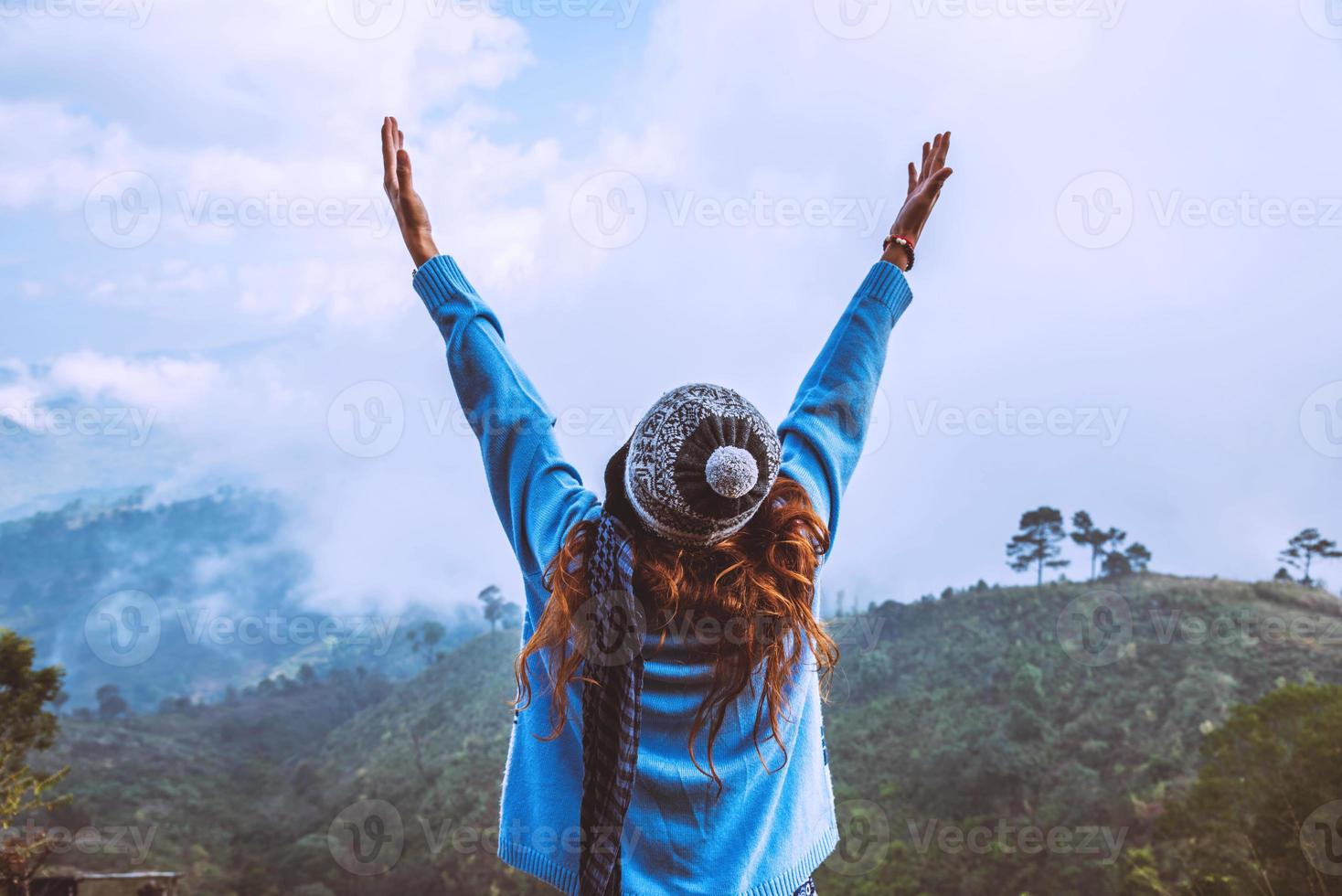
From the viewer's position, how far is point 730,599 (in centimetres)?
111

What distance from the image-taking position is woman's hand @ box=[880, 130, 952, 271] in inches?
59.6

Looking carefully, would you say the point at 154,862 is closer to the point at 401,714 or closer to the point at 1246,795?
the point at 401,714

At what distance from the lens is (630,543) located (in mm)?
1115

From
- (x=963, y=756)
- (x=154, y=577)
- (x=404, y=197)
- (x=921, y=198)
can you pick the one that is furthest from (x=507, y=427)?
(x=154, y=577)

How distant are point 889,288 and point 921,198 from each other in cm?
25

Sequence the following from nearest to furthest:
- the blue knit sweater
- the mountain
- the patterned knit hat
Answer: the patterned knit hat → the blue knit sweater → the mountain

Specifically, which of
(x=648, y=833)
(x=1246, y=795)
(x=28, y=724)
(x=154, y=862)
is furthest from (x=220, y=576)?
(x=648, y=833)

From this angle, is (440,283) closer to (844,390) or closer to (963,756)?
(844,390)

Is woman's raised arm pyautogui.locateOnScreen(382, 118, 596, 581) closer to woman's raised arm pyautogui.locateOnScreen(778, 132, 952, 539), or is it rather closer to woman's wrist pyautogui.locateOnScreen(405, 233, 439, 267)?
woman's wrist pyautogui.locateOnScreen(405, 233, 439, 267)

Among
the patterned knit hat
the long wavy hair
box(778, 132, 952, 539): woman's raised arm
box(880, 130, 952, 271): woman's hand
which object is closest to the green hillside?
box(880, 130, 952, 271): woman's hand

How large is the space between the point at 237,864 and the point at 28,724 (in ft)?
25.1

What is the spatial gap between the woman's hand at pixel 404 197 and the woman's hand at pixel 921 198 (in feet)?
2.60

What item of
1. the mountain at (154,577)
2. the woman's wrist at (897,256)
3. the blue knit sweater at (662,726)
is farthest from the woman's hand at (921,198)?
the mountain at (154,577)

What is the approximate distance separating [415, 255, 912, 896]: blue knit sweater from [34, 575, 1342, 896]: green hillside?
627 cm
